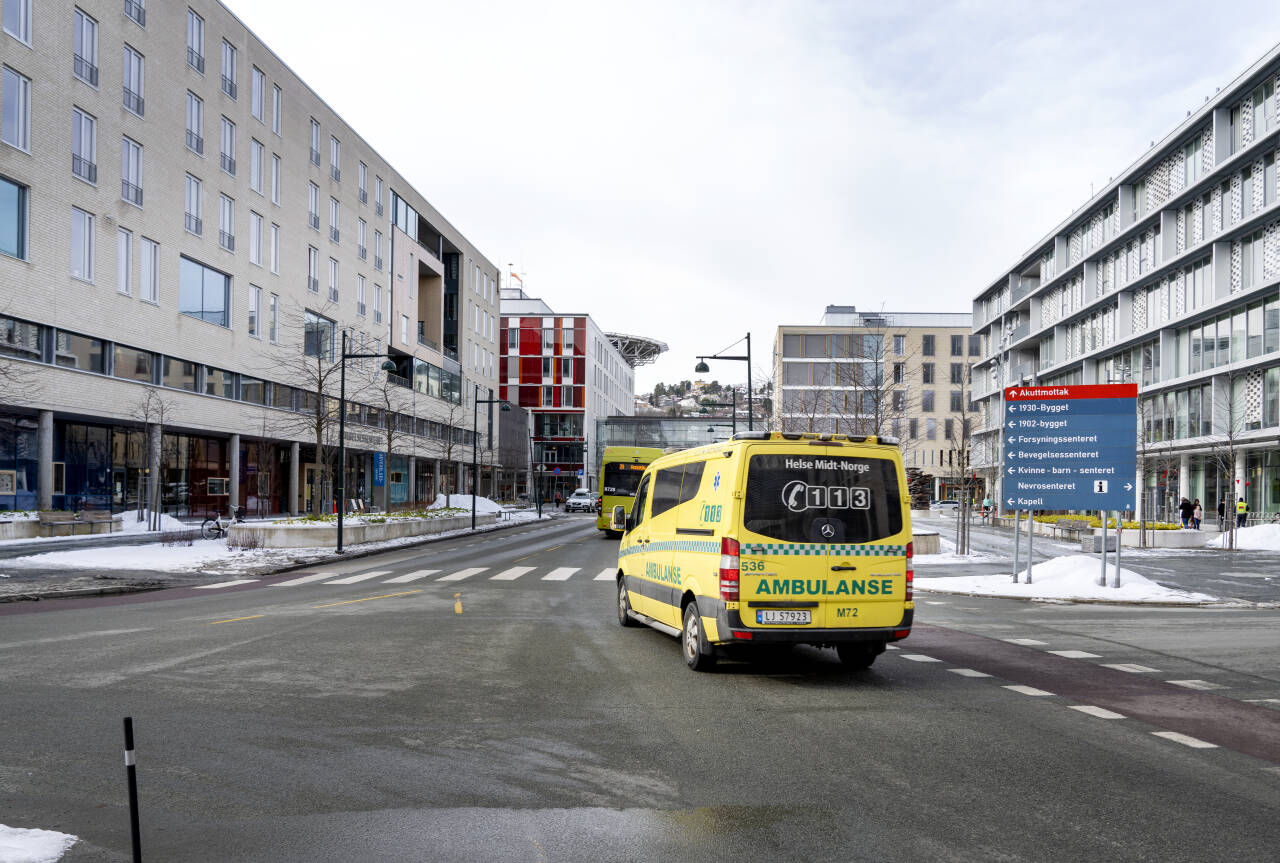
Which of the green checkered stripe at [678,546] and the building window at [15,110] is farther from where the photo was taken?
the building window at [15,110]

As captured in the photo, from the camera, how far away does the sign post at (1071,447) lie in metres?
19.7

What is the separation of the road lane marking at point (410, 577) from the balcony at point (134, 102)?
26503 mm

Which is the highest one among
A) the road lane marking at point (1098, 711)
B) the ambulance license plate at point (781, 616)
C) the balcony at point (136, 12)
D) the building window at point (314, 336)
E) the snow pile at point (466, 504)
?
the balcony at point (136, 12)

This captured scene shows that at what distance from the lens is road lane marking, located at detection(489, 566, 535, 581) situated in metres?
21.2

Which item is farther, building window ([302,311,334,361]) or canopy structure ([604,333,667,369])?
canopy structure ([604,333,667,369])

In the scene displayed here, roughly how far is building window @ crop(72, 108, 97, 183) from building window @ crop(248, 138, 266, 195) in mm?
11485

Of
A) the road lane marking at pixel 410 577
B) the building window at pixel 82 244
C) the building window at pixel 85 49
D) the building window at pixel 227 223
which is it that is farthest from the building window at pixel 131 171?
the road lane marking at pixel 410 577

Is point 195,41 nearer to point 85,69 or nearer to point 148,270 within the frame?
point 85,69

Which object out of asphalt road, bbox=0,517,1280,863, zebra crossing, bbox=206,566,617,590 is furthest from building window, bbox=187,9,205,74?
asphalt road, bbox=0,517,1280,863

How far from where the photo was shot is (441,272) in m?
77.4

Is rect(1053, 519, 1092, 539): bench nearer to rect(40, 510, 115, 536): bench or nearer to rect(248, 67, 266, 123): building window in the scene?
rect(40, 510, 115, 536): bench

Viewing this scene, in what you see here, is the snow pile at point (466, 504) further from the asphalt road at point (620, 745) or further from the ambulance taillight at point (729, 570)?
the ambulance taillight at point (729, 570)

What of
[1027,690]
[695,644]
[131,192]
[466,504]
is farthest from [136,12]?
[1027,690]

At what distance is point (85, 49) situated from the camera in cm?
3606
